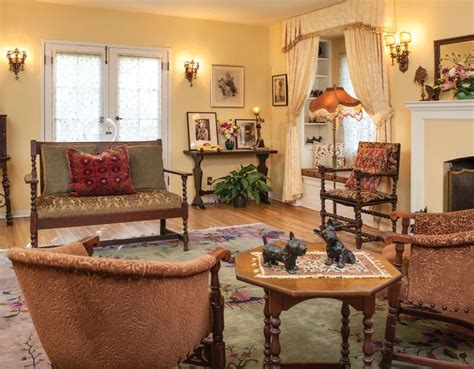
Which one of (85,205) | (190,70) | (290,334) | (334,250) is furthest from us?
(190,70)

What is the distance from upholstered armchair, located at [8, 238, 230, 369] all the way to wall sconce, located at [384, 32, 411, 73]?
13.2 ft

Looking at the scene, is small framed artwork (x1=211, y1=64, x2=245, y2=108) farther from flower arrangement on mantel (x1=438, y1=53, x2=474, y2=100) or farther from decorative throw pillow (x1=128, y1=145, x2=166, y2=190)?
flower arrangement on mantel (x1=438, y1=53, x2=474, y2=100)

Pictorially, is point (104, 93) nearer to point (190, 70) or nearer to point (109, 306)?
point (190, 70)

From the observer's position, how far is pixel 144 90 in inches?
271

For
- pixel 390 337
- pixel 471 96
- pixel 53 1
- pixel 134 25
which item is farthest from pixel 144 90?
pixel 390 337

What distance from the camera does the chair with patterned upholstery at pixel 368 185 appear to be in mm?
4711

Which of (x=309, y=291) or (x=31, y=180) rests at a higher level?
(x=31, y=180)

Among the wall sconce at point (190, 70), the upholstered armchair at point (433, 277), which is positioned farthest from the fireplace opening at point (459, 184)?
the wall sconce at point (190, 70)

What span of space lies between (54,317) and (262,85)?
631 centimetres

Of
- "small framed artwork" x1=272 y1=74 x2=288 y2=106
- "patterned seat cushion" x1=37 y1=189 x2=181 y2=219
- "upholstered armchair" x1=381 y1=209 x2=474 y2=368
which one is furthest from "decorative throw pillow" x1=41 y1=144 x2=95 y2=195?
"small framed artwork" x1=272 y1=74 x2=288 y2=106

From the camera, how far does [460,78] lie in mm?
4332

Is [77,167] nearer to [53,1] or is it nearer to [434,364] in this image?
[53,1]

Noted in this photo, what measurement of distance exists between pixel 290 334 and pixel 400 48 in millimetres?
3463

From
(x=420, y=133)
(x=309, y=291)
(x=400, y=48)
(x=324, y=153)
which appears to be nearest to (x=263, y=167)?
(x=324, y=153)
